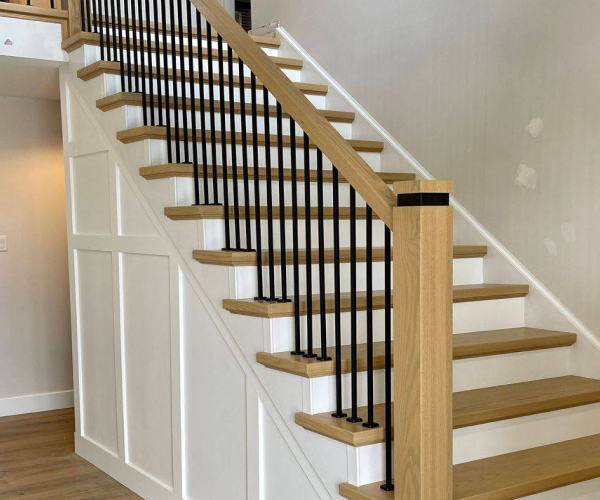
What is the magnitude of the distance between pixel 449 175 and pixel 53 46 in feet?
7.07

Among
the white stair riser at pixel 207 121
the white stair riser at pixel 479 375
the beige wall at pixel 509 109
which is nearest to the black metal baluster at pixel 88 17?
the white stair riser at pixel 207 121

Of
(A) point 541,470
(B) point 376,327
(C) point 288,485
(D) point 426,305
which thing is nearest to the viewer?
(D) point 426,305

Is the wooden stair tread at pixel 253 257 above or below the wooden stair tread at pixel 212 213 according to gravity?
below

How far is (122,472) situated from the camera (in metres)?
3.89

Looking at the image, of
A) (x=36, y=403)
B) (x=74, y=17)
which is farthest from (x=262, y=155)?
(x=36, y=403)

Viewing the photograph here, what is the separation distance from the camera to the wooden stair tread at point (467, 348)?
251 centimetres

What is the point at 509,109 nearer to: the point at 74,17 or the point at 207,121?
the point at 207,121

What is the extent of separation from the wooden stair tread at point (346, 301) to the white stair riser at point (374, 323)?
25 mm

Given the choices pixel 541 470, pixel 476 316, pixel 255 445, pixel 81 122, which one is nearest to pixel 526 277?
pixel 476 316

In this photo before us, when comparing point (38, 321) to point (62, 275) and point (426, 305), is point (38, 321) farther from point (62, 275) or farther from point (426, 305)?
point (426, 305)

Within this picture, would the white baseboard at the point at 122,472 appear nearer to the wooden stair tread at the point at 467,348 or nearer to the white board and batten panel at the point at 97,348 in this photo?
the white board and batten panel at the point at 97,348

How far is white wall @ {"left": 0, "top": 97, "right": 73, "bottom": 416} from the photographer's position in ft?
16.8

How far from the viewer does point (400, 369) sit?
2.12 m

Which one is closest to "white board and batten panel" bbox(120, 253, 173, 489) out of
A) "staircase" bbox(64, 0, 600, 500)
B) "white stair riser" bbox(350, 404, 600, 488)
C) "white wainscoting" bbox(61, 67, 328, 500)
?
"white wainscoting" bbox(61, 67, 328, 500)
